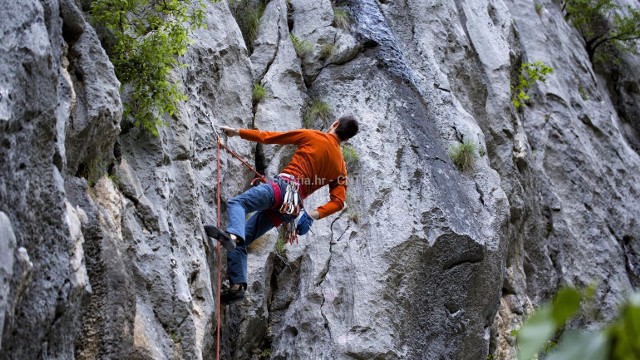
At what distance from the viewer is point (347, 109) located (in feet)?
31.0

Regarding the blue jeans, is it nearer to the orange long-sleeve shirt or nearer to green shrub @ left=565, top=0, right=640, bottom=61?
the orange long-sleeve shirt

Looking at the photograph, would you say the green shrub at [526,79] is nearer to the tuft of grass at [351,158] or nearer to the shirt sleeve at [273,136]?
the tuft of grass at [351,158]

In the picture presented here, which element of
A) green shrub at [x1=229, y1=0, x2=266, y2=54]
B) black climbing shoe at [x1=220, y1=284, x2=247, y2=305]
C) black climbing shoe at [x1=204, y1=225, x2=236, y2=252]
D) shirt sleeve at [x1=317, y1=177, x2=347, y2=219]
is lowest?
black climbing shoe at [x1=220, y1=284, x2=247, y2=305]

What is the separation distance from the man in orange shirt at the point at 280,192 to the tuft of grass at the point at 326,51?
250cm

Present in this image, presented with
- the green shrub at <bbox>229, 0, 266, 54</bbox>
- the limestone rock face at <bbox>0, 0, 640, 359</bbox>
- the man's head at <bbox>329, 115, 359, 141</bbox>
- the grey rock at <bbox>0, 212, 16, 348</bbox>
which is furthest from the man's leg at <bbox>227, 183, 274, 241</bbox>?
the green shrub at <bbox>229, 0, 266, 54</bbox>

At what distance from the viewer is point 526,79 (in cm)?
1316

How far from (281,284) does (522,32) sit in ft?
27.8

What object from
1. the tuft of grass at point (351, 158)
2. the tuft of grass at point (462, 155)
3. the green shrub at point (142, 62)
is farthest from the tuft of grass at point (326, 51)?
the green shrub at point (142, 62)

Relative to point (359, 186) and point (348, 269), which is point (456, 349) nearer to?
point (348, 269)

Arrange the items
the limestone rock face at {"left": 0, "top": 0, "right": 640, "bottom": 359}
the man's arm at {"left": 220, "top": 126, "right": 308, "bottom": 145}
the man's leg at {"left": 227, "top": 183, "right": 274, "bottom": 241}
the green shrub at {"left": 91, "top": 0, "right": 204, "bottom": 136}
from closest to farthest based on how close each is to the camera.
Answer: the limestone rock face at {"left": 0, "top": 0, "right": 640, "bottom": 359} → the green shrub at {"left": 91, "top": 0, "right": 204, "bottom": 136} → the man's leg at {"left": 227, "top": 183, "right": 274, "bottom": 241} → the man's arm at {"left": 220, "top": 126, "right": 308, "bottom": 145}

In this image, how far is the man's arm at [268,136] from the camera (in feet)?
23.6

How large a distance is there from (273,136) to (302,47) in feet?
9.81

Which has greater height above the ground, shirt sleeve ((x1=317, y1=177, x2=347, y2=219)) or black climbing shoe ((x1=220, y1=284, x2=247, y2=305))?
shirt sleeve ((x1=317, y1=177, x2=347, y2=219))

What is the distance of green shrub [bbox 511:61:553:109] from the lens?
12.7m
